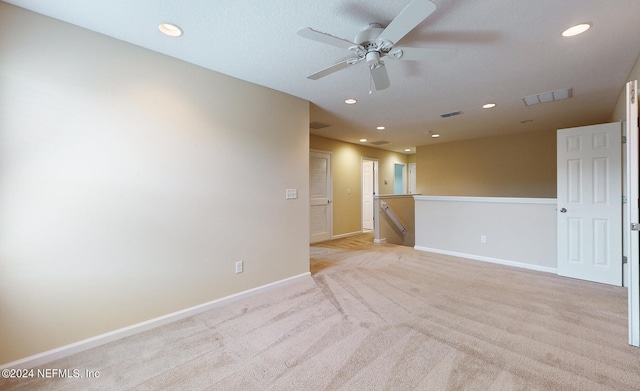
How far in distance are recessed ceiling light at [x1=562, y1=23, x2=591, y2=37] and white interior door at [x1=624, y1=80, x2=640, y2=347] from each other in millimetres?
536

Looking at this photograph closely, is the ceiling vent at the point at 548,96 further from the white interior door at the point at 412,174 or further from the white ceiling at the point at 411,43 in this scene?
the white interior door at the point at 412,174

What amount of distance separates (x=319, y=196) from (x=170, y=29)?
428 cm

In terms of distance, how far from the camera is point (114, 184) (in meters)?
2.16

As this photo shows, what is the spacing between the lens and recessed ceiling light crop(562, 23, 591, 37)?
1.96 metres

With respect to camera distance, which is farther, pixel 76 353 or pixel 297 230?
pixel 297 230

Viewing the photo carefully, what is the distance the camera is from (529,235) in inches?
154

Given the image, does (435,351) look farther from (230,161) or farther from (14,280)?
(14,280)

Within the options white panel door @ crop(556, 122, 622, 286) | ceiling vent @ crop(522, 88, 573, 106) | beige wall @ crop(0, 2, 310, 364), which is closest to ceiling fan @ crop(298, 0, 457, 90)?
beige wall @ crop(0, 2, 310, 364)

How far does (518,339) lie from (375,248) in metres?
3.24

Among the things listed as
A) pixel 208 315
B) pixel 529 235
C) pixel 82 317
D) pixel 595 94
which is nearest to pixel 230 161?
pixel 208 315

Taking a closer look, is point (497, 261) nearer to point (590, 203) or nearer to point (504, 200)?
point (504, 200)

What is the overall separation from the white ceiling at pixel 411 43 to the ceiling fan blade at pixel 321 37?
19 cm

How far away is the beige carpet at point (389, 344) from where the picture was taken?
5.51 feet

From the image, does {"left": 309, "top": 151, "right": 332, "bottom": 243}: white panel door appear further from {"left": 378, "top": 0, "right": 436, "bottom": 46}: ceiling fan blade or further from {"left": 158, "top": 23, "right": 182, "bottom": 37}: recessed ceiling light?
{"left": 378, "top": 0, "right": 436, "bottom": 46}: ceiling fan blade
